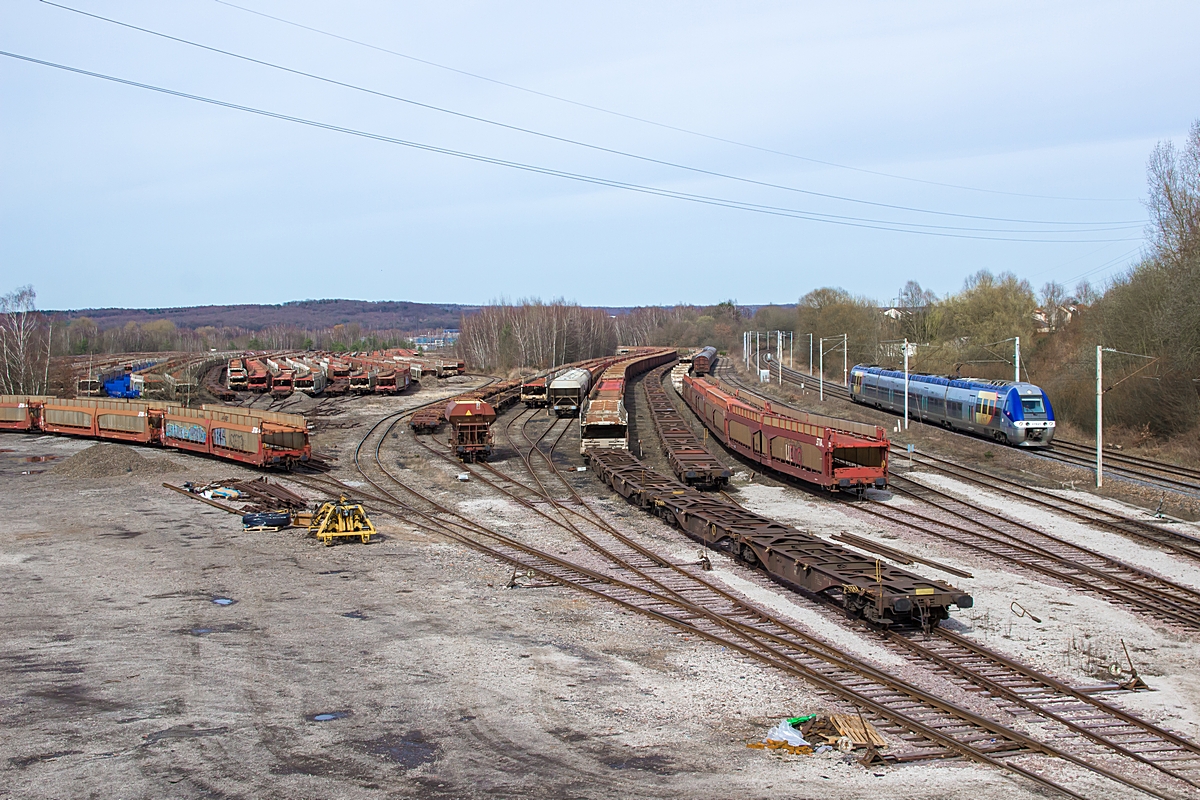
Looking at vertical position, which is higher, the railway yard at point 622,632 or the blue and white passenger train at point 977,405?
the blue and white passenger train at point 977,405

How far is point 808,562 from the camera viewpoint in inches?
717

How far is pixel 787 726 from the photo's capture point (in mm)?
11828

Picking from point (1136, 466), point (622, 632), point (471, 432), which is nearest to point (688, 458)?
point (471, 432)

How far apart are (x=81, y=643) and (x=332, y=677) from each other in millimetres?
5535

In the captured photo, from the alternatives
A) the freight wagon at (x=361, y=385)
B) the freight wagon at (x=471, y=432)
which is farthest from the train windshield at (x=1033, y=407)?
the freight wagon at (x=361, y=385)

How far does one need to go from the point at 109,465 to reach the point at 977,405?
146 feet

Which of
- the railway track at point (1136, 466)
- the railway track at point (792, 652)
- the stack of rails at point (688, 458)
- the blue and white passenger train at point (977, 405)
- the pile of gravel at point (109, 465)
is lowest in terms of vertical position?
the railway track at point (792, 652)

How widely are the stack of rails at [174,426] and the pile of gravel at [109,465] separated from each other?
2.93m

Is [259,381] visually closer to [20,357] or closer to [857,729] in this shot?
[20,357]

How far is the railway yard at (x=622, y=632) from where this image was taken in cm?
1059

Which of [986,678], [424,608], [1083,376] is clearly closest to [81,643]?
[424,608]

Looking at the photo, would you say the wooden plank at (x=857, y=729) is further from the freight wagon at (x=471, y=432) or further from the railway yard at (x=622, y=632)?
the freight wagon at (x=471, y=432)

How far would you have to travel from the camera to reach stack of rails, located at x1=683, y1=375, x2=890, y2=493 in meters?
30.2

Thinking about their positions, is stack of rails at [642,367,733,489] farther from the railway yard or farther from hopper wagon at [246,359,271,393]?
hopper wagon at [246,359,271,393]
